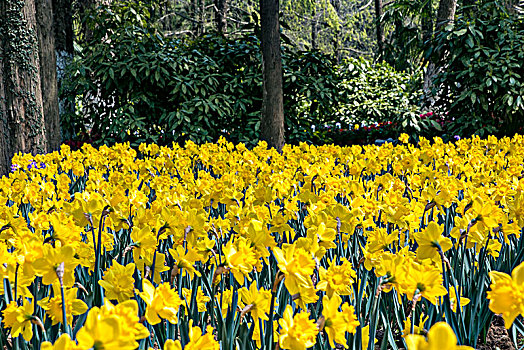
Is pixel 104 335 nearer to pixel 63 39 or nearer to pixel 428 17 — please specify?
pixel 63 39

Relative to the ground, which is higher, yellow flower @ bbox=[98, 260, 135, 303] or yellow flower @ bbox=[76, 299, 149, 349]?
yellow flower @ bbox=[76, 299, 149, 349]

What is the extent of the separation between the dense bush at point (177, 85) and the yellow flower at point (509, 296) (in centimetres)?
618

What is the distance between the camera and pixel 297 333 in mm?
1034

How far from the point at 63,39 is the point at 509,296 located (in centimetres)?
915

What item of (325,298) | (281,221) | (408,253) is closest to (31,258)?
(325,298)

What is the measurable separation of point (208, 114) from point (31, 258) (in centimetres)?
610

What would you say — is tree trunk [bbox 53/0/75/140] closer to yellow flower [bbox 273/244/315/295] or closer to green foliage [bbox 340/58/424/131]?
green foliage [bbox 340/58/424/131]

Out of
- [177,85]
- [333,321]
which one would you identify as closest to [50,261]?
[333,321]

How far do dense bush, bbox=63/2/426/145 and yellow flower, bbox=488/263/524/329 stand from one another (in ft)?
20.3

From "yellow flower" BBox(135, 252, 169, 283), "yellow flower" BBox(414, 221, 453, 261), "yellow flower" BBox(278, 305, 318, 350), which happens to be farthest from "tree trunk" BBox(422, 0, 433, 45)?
"yellow flower" BBox(278, 305, 318, 350)

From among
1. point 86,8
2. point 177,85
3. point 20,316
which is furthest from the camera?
point 86,8

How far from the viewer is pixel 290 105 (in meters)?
8.42

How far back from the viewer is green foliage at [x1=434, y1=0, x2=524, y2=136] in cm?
677

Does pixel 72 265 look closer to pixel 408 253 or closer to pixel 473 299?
pixel 408 253
